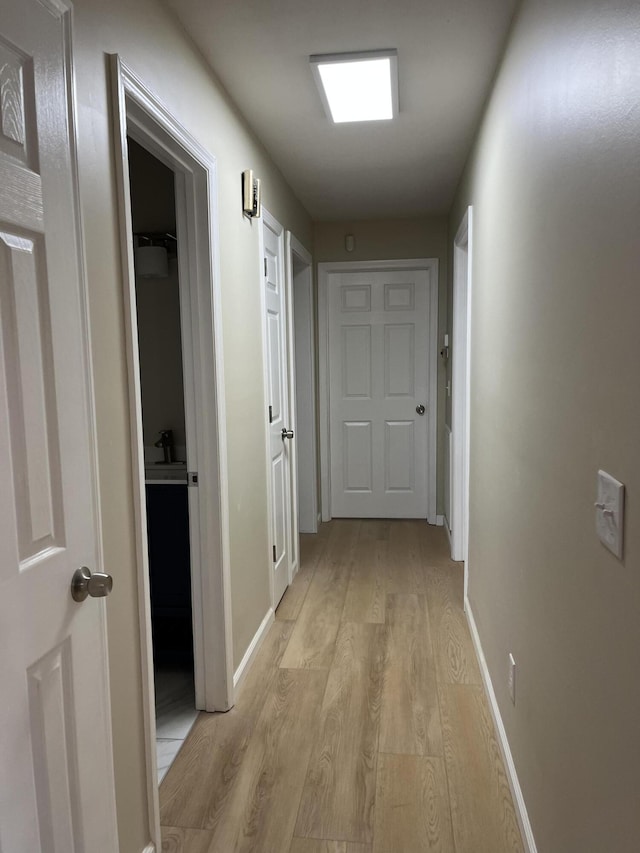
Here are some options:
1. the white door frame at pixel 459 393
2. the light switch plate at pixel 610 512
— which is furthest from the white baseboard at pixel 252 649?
the light switch plate at pixel 610 512

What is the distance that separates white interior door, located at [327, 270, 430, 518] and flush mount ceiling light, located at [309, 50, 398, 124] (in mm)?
2217

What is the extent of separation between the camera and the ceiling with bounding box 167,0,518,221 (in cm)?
190

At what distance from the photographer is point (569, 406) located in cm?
128

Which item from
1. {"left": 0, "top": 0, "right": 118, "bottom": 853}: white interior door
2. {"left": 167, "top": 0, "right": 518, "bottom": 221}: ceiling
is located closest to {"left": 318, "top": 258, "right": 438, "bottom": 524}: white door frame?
{"left": 167, "top": 0, "right": 518, "bottom": 221}: ceiling

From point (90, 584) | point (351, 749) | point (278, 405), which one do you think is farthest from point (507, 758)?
point (278, 405)

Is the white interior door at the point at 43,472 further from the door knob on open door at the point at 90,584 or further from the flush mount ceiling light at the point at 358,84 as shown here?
the flush mount ceiling light at the point at 358,84

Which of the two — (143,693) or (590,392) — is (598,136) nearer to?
(590,392)

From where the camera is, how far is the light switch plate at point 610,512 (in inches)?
38.0

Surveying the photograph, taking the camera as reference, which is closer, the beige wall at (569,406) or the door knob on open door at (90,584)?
the beige wall at (569,406)

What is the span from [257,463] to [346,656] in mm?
966

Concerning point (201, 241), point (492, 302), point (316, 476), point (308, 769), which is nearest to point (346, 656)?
point (308, 769)

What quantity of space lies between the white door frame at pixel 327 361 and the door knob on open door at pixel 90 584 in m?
3.80

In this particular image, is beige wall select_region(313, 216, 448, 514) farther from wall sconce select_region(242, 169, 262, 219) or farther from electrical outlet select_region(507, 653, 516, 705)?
electrical outlet select_region(507, 653, 516, 705)

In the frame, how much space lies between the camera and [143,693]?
5.31 feet
